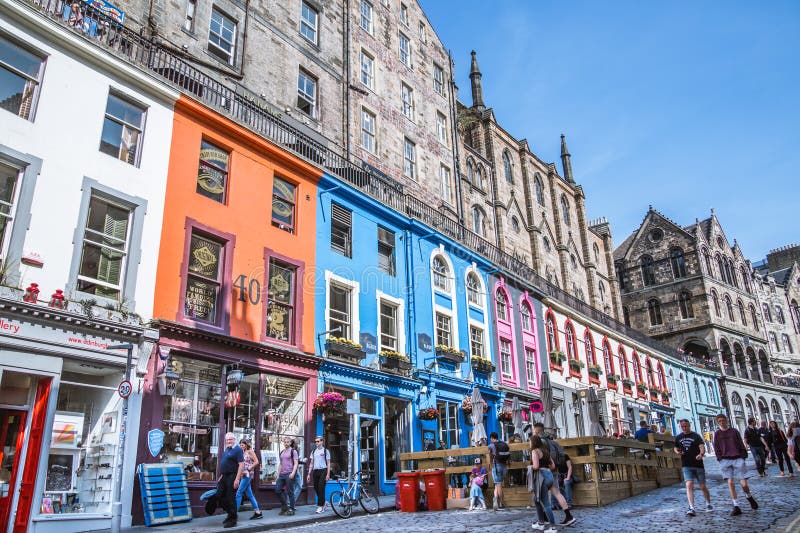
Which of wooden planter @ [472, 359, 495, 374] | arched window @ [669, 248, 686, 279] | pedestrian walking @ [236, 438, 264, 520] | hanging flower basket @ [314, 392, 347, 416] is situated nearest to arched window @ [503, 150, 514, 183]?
wooden planter @ [472, 359, 495, 374]

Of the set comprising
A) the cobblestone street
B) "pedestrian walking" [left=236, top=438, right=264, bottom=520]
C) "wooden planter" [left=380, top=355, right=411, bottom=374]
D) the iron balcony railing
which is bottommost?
the cobblestone street

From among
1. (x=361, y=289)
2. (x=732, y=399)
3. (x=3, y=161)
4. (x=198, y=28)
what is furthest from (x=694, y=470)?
(x=732, y=399)

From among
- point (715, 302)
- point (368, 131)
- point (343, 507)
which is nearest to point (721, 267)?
point (715, 302)

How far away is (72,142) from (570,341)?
2652 centimetres

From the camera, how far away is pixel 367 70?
27422mm

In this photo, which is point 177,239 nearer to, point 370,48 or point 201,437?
point 201,437

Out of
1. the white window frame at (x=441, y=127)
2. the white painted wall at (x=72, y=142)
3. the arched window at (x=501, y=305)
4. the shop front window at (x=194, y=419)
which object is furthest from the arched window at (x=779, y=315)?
the white painted wall at (x=72, y=142)

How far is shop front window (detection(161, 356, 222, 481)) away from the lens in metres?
13.8

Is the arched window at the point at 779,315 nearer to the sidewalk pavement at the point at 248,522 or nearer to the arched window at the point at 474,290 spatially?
the arched window at the point at 474,290

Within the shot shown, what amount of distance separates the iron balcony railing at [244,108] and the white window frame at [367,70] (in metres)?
4.53

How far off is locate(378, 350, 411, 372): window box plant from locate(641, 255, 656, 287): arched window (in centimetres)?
4206

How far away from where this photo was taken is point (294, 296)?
18.1 m

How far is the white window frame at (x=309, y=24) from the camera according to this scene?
24484 millimetres

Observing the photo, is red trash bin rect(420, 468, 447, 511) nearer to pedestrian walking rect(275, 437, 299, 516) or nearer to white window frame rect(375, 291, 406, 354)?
pedestrian walking rect(275, 437, 299, 516)
